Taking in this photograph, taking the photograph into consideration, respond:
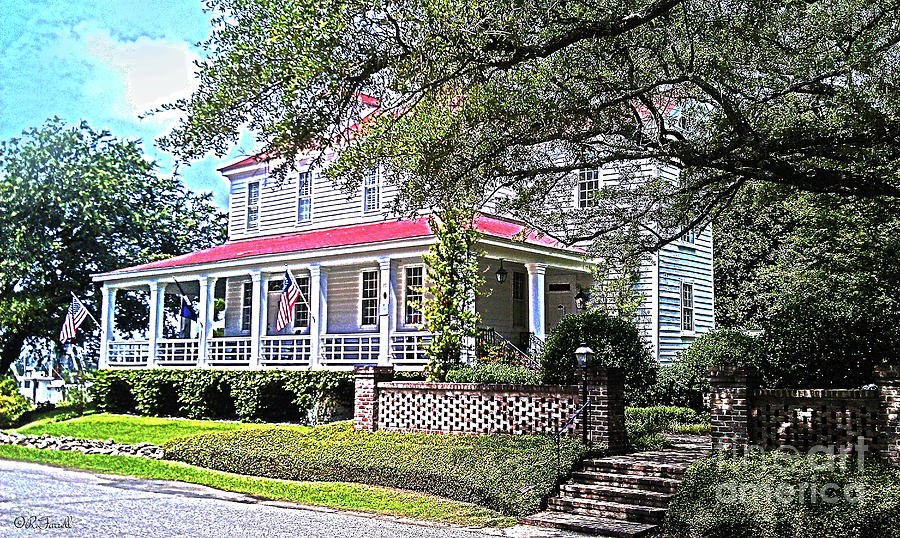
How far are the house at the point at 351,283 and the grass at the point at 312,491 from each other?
19.1 feet

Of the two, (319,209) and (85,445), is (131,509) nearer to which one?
(85,445)

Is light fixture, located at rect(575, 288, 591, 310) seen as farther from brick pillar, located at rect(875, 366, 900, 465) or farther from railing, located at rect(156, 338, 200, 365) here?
brick pillar, located at rect(875, 366, 900, 465)

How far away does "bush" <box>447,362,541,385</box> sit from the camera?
17469mm

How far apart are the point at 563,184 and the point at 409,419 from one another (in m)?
5.85

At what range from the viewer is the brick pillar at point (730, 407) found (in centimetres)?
1112

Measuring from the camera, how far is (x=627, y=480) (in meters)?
11.5

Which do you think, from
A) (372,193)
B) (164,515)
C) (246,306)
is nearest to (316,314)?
(372,193)

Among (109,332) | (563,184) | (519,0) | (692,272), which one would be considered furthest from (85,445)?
(692,272)

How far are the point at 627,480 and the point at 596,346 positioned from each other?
20.5 ft

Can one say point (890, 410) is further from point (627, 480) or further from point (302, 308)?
point (302, 308)

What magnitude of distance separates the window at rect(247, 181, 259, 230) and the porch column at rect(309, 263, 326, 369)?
714cm

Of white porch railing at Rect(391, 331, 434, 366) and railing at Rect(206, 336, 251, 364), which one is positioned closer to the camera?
white porch railing at Rect(391, 331, 434, 366)

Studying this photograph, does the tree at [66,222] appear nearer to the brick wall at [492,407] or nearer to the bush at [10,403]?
the bush at [10,403]

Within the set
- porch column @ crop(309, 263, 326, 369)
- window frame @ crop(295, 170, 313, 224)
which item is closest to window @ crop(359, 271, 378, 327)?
porch column @ crop(309, 263, 326, 369)
